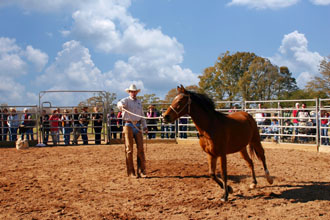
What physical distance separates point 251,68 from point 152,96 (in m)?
12.3

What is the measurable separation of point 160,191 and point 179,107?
1.71m

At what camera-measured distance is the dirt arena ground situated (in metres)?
4.47

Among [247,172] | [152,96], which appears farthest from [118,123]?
[152,96]

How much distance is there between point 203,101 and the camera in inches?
216

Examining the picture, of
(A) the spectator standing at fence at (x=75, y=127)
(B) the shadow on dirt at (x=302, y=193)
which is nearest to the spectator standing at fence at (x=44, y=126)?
(A) the spectator standing at fence at (x=75, y=127)

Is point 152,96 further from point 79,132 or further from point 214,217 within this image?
point 214,217

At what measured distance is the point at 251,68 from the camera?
35.1 m

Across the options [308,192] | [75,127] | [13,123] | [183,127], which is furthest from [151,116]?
[308,192]

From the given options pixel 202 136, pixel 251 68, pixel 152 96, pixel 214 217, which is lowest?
pixel 214 217

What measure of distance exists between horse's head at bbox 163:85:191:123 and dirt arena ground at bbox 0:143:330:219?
4.75 ft

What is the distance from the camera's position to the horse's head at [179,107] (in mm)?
5174

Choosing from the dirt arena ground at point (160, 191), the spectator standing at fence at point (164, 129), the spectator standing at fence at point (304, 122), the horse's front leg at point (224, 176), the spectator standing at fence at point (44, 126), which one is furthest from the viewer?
the spectator standing at fence at point (164, 129)

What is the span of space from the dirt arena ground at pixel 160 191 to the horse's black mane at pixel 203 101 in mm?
1590

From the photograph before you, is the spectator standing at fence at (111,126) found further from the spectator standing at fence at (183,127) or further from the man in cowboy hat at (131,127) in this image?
the man in cowboy hat at (131,127)
